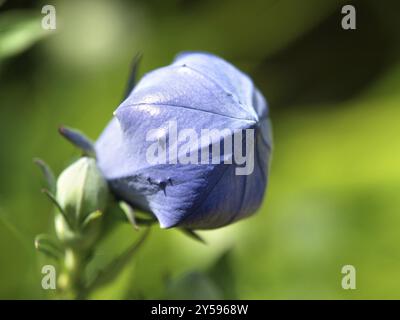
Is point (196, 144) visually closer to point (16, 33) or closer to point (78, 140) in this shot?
point (78, 140)

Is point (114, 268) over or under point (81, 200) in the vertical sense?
under

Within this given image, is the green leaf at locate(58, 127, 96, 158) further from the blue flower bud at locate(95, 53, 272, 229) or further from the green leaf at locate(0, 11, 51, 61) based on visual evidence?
the green leaf at locate(0, 11, 51, 61)

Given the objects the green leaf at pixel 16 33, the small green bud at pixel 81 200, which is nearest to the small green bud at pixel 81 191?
the small green bud at pixel 81 200

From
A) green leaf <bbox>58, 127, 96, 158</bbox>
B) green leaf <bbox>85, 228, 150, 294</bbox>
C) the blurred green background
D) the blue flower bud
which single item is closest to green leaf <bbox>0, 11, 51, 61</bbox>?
the blurred green background

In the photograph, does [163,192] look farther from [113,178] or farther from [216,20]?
[216,20]

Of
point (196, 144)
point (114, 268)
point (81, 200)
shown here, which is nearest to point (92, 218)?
point (81, 200)
